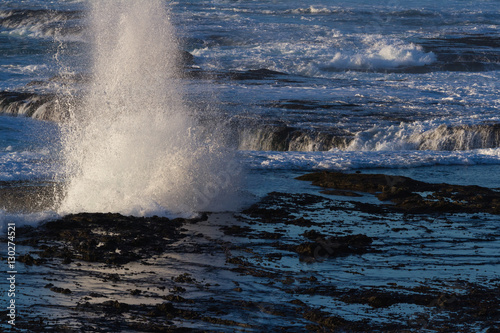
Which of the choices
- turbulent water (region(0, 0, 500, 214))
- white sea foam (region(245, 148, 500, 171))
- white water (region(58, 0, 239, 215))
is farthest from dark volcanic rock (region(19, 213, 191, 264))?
white sea foam (region(245, 148, 500, 171))

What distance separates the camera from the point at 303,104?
80.5 ft

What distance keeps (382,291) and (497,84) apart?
23.1 meters

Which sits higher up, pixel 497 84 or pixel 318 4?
pixel 318 4

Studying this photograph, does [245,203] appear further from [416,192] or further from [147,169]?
[416,192]

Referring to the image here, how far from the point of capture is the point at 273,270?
9.09m

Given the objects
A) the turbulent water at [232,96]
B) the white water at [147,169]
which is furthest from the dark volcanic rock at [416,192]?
the white water at [147,169]

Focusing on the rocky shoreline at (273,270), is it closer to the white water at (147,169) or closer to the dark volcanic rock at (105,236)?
the dark volcanic rock at (105,236)

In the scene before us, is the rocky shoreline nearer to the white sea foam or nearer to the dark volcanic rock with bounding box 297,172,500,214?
the dark volcanic rock with bounding box 297,172,500,214

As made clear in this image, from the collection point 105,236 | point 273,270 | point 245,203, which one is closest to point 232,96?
point 245,203

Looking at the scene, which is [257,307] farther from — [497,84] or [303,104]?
[497,84]

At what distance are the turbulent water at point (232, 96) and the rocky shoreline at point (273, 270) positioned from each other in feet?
4.68

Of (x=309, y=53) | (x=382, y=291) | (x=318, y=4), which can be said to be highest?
(x=318, y=4)

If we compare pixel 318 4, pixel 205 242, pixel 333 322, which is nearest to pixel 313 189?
pixel 205 242

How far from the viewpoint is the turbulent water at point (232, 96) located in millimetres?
13195
